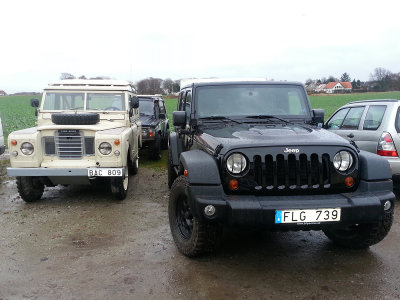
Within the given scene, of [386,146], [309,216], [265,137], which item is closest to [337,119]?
[386,146]

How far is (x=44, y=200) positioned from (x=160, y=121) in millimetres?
5127

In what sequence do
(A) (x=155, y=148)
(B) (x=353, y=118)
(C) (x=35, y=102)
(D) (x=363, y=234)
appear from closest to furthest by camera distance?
1. (D) (x=363, y=234)
2. (B) (x=353, y=118)
3. (C) (x=35, y=102)
4. (A) (x=155, y=148)

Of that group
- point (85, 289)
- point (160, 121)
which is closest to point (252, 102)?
point (85, 289)

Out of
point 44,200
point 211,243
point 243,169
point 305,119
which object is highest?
point 305,119

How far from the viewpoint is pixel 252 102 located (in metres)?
4.92

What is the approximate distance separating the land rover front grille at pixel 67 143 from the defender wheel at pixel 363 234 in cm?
372

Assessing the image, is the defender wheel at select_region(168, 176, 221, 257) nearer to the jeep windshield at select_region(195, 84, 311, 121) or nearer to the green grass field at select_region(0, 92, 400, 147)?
the jeep windshield at select_region(195, 84, 311, 121)

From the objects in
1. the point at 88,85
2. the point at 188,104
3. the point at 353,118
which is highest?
the point at 88,85

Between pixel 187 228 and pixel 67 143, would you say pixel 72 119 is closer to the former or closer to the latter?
pixel 67 143

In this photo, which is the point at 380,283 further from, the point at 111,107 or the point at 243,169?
the point at 111,107

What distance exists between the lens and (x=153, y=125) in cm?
1016

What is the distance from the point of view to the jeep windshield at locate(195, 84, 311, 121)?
4844 millimetres

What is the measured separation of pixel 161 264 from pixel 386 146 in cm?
382

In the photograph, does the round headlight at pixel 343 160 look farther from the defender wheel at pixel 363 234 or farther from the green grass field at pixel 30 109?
the green grass field at pixel 30 109
